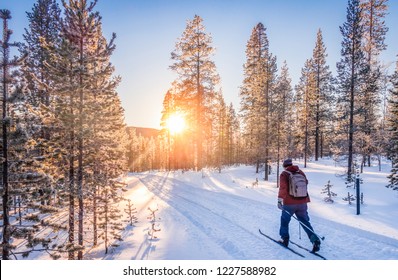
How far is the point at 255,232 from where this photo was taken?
758 centimetres

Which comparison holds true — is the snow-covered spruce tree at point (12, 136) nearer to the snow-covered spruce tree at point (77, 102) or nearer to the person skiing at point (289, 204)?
the snow-covered spruce tree at point (77, 102)

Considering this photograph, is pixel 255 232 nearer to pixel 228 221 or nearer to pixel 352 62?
pixel 228 221

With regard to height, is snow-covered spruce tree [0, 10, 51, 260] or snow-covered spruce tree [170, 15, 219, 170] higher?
snow-covered spruce tree [170, 15, 219, 170]

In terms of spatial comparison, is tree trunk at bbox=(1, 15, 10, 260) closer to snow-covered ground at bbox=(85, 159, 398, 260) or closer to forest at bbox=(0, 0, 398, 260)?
forest at bbox=(0, 0, 398, 260)

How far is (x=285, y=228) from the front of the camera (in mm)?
6434

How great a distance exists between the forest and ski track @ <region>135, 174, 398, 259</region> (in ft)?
14.5

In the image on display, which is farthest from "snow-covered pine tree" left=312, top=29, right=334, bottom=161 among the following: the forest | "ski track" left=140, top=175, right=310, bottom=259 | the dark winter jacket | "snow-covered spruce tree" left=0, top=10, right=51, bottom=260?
"snow-covered spruce tree" left=0, top=10, right=51, bottom=260

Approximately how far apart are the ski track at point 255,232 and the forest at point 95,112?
14.5 ft

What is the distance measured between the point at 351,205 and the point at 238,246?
7.18 m

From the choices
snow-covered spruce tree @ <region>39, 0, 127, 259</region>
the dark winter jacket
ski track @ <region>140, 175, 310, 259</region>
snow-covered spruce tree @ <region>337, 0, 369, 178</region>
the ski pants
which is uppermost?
snow-covered spruce tree @ <region>337, 0, 369, 178</region>

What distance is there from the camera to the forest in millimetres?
6578

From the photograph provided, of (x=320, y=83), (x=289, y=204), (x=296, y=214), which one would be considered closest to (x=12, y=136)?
(x=289, y=204)
